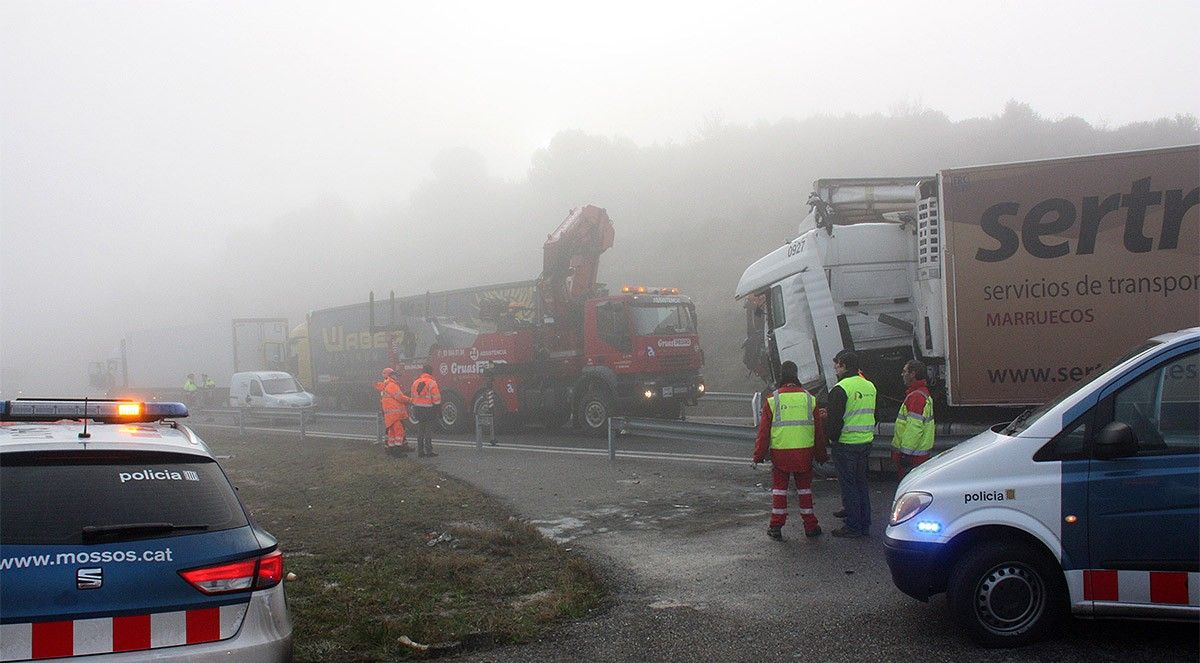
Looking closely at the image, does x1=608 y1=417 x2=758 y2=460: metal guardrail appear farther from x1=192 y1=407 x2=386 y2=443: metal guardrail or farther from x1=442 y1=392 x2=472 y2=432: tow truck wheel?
x1=442 y1=392 x2=472 y2=432: tow truck wheel

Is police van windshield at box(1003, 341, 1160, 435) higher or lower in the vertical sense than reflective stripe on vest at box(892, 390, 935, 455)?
higher

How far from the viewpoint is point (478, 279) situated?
55.6 m

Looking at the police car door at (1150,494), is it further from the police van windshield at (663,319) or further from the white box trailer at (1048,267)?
the police van windshield at (663,319)

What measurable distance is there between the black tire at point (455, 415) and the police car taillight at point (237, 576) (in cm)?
1677

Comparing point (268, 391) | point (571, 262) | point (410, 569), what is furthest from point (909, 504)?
point (268, 391)

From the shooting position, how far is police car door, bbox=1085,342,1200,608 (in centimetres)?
452

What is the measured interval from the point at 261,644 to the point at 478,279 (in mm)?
52558

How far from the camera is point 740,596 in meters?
6.23

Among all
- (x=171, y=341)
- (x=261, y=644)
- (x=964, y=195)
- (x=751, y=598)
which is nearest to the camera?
(x=261, y=644)

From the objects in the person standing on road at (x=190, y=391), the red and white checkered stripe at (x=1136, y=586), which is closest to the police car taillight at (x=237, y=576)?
the red and white checkered stripe at (x=1136, y=586)

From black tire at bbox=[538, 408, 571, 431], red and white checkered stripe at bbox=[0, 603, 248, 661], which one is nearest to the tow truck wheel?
black tire at bbox=[538, 408, 571, 431]

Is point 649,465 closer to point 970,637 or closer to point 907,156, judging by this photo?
point 970,637

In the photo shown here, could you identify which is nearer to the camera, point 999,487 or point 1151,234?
point 999,487

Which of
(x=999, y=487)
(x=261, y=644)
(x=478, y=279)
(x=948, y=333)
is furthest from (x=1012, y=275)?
(x=478, y=279)
